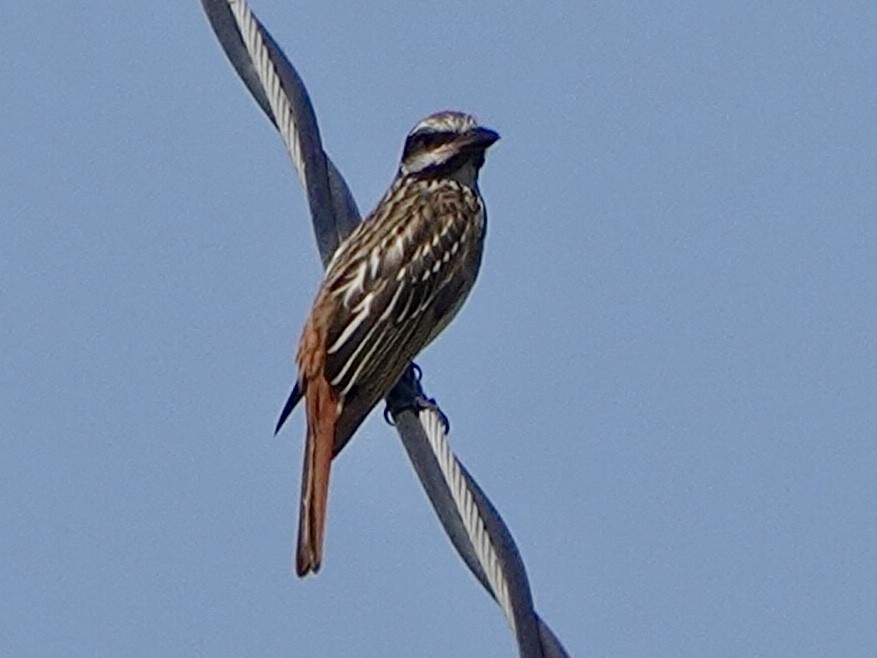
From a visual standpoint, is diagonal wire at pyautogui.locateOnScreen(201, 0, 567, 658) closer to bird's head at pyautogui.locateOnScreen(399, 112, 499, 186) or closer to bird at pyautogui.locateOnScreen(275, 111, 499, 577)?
bird at pyautogui.locateOnScreen(275, 111, 499, 577)

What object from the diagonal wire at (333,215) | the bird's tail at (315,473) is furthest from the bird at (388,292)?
the diagonal wire at (333,215)

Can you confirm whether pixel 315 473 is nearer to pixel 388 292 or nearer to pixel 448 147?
pixel 388 292

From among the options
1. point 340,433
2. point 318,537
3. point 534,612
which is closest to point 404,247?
point 340,433

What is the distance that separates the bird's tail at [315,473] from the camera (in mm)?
6559

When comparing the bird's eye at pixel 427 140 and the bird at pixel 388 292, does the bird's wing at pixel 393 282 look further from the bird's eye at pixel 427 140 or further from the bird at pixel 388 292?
the bird's eye at pixel 427 140

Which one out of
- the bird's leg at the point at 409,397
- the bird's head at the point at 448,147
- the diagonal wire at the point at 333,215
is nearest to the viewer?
the diagonal wire at the point at 333,215

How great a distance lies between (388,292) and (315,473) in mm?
1304

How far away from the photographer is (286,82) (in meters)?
5.93

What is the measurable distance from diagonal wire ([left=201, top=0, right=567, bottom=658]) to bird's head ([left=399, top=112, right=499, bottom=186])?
2443mm

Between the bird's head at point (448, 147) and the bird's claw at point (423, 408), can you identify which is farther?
the bird's head at point (448, 147)

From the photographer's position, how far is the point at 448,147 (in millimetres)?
8906

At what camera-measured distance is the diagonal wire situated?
5000mm

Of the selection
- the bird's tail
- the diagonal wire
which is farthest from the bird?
the diagonal wire

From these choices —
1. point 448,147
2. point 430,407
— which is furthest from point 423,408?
point 448,147
